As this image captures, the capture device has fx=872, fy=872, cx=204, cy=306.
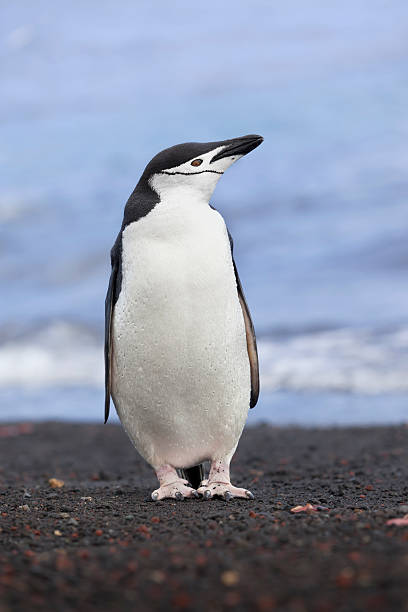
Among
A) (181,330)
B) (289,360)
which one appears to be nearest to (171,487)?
(181,330)

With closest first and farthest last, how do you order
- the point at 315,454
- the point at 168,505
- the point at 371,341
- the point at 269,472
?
1. the point at 168,505
2. the point at 269,472
3. the point at 315,454
4. the point at 371,341

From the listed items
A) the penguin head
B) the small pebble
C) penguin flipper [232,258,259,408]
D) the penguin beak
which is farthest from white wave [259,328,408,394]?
the small pebble

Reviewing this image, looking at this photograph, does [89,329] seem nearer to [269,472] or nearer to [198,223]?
[269,472]

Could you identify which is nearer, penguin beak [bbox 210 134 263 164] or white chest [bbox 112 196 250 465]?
white chest [bbox 112 196 250 465]

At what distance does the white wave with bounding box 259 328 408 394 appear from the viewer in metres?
15.9

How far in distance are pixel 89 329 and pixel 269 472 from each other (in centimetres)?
1720

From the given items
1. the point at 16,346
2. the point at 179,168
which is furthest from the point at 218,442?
the point at 16,346

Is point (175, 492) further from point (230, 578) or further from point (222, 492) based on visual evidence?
point (230, 578)

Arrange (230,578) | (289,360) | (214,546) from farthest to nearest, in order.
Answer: (289,360) < (214,546) < (230,578)

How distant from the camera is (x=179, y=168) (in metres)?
5.01

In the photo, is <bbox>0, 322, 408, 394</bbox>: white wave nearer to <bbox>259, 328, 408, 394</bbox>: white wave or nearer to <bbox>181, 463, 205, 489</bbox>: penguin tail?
<bbox>259, 328, 408, 394</bbox>: white wave

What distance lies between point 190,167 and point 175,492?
190 centimetres

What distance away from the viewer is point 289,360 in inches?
711

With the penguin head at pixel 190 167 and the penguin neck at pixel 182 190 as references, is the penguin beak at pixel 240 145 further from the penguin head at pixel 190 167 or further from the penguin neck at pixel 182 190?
the penguin neck at pixel 182 190
